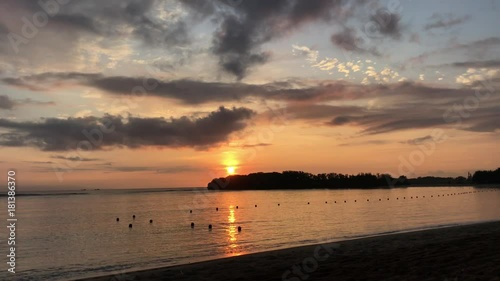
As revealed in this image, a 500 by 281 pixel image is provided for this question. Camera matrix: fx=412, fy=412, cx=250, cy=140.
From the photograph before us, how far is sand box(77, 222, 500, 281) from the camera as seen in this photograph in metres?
15.7

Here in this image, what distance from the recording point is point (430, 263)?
17.7m

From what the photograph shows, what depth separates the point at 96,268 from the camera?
92.5 feet

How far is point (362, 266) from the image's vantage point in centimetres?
1889

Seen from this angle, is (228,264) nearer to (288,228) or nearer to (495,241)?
(495,241)

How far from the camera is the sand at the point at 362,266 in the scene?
15740 mm

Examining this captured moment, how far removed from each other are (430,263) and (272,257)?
1007 cm

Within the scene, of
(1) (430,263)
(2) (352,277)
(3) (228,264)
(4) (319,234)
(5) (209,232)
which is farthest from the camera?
(5) (209,232)

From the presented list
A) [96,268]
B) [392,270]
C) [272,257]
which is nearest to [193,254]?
[96,268]

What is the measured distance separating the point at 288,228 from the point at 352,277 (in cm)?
3597

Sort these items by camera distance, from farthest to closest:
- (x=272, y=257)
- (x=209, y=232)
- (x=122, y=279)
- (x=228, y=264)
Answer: (x=209, y=232)
(x=272, y=257)
(x=228, y=264)
(x=122, y=279)

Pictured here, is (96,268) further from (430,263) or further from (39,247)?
(430,263)

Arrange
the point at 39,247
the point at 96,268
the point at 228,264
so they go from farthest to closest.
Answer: the point at 39,247 → the point at 96,268 → the point at 228,264

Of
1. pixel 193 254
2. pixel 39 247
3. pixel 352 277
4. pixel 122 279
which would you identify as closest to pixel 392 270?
pixel 352 277

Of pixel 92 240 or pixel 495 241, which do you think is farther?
pixel 92 240
